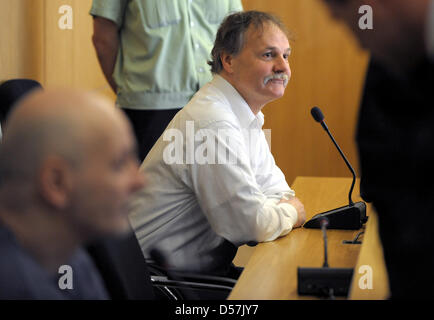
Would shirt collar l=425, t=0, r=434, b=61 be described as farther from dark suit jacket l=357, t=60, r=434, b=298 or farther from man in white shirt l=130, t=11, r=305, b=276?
man in white shirt l=130, t=11, r=305, b=276

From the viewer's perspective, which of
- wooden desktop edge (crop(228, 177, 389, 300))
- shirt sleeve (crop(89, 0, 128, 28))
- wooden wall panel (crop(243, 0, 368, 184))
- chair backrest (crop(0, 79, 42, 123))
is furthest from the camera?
wooden wall panel (crop(243, 0, 368, 184))

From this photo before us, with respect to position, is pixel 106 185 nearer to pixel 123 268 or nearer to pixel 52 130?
pixel 52 130

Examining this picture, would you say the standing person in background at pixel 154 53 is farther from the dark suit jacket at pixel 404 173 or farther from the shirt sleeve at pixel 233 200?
the dark suit jacket at pixel 404 173

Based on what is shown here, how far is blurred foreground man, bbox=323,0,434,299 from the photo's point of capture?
0.72 metres

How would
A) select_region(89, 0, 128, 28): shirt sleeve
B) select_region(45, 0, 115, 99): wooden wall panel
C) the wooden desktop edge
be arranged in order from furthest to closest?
select_region(45, 0, 115, 99): wooden wall panel, select_region(89, 0, 128, 28): shirt sleeve, the wooden desktop edge

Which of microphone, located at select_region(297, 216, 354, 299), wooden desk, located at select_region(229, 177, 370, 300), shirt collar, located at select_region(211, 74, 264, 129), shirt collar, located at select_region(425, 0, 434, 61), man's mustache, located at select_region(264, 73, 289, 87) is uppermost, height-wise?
shirt collar, located at select_region(425, 0, 434, 61)

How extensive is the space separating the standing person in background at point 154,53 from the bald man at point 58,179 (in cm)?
183

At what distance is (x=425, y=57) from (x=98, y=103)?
0.38 meters

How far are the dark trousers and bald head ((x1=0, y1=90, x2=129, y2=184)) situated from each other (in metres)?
1.85

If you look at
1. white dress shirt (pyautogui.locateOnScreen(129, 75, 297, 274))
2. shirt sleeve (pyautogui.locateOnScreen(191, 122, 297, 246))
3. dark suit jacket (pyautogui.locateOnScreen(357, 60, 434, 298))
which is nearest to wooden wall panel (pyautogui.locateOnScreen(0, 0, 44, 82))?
white dress shirt (pyautogui.locateOnScreen(129, 75, 297, 274))

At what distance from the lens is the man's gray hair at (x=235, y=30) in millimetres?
2180

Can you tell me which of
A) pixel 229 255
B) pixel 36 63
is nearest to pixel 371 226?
pixel 229 255
